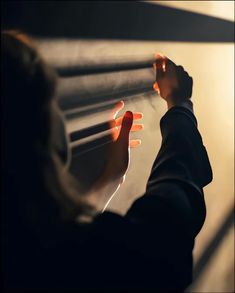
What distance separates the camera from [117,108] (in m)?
0.77

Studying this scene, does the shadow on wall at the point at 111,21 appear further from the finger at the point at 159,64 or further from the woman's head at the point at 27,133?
the woman's head at the point at 27,133

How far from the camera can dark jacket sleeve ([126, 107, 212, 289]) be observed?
0.46 m

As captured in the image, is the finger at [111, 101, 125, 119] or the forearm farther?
the finger at [111, 101, 125, 119]

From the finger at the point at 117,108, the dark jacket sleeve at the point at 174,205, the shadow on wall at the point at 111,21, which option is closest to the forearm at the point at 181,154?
the dark jacket sleeve at the point at 174,205

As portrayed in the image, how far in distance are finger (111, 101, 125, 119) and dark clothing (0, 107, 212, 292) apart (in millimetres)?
261

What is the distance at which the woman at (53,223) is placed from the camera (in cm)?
41

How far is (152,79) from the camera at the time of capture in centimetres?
80

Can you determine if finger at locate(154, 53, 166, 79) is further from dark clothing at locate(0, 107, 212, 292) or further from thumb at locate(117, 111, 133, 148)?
dark clothing at locate(0, 107, 212, 292)

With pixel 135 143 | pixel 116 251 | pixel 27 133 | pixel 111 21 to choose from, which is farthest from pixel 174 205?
pixel 111 21

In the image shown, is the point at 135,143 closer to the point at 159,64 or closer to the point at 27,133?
the point at 159,64

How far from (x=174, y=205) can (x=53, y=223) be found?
168 millimetres

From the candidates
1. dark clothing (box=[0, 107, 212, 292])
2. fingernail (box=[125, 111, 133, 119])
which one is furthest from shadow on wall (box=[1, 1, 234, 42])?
dark clothing (box=[0, 107, 212, 292])

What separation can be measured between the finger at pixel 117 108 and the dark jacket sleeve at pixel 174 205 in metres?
0.14

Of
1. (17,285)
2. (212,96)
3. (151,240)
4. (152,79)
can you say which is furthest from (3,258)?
(212,96)
